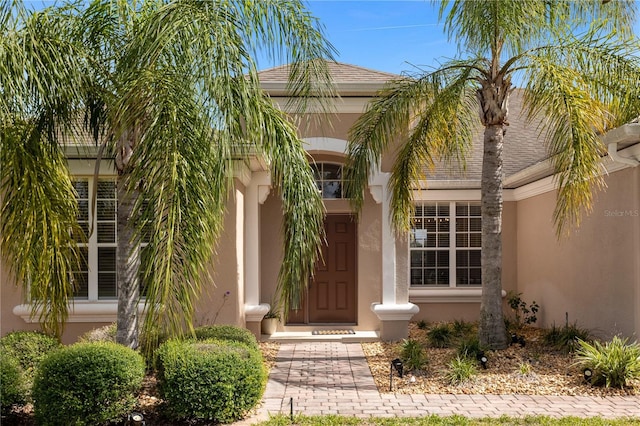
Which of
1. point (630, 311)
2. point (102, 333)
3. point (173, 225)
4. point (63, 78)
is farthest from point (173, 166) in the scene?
point (630, 311)

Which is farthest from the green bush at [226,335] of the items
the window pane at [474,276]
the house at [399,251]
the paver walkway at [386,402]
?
the window pane at [474,276]

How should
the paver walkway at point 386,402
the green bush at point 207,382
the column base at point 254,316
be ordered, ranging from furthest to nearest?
1. the column base at point 254,316
2. the paver walkway at point 386,402
3. the green bush at point 207,382

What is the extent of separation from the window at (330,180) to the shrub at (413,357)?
14.5ft

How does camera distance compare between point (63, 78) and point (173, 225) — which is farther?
point (63, 78)

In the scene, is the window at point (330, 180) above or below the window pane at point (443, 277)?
above

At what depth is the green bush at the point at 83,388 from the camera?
586cm

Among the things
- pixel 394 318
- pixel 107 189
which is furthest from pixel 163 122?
pixel 394 318

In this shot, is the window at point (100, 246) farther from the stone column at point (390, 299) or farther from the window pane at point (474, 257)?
the window pane at point (474, 257)

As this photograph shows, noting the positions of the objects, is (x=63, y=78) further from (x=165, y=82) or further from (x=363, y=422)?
(x=363, y=422)

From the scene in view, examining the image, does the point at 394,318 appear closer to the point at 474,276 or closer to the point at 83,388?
the point at 474,276

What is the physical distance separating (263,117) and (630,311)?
6620 mm

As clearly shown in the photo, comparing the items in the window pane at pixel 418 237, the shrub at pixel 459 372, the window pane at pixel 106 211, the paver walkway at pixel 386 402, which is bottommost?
the paver walkway at pixel 386 402

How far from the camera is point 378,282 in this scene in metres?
11.9

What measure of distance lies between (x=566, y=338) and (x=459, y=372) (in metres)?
2.66
